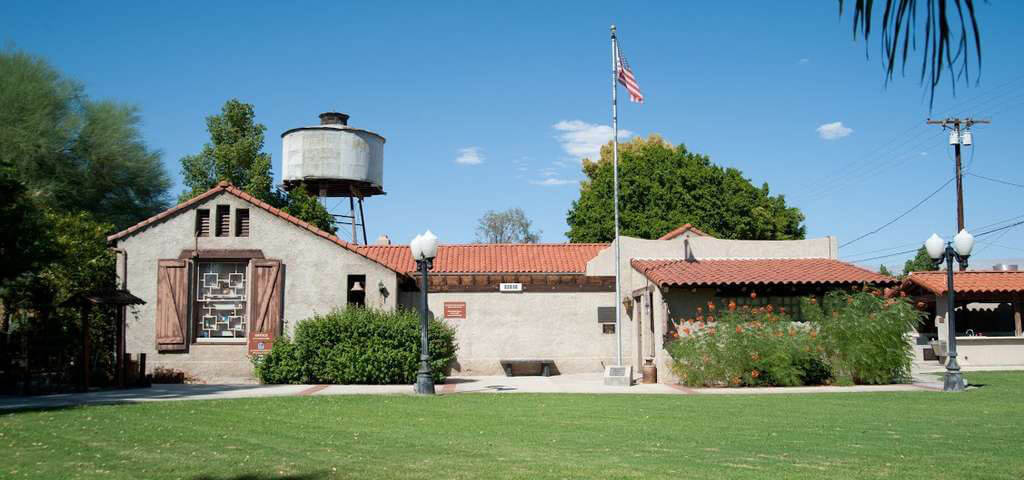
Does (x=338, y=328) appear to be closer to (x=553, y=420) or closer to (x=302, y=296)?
(x=302, y=296)

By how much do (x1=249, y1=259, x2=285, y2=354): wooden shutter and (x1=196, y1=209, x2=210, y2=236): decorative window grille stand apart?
167cm

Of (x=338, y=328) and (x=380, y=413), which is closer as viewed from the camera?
(x=380, y=413)

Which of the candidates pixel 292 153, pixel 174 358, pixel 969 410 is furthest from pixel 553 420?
pixel 292 153

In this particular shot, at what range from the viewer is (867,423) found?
1113 cm

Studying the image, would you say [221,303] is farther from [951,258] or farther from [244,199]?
[951,258]

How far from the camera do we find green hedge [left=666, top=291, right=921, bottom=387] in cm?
1828

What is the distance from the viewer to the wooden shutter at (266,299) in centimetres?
2164

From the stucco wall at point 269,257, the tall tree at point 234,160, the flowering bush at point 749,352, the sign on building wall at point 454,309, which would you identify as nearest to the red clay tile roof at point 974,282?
the flowering bush at point 749,352

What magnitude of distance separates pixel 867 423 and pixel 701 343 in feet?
25.4

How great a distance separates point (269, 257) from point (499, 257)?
731 centimetres

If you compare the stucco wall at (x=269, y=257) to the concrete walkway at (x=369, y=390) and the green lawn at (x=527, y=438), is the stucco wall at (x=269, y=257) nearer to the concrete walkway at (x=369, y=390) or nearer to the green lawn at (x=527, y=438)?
the concrete walkway at (x=369, y=390)

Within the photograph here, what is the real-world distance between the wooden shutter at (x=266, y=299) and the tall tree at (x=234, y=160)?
21682 millimetres

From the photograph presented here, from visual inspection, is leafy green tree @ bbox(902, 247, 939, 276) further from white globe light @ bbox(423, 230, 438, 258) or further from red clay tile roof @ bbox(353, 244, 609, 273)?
white globe light @ bbox(423, 230, 438, 258)

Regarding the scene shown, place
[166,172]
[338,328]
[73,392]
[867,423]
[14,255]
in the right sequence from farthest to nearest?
[166,172] → [338,328] → [73,392] → [14,255] → [867,423]
